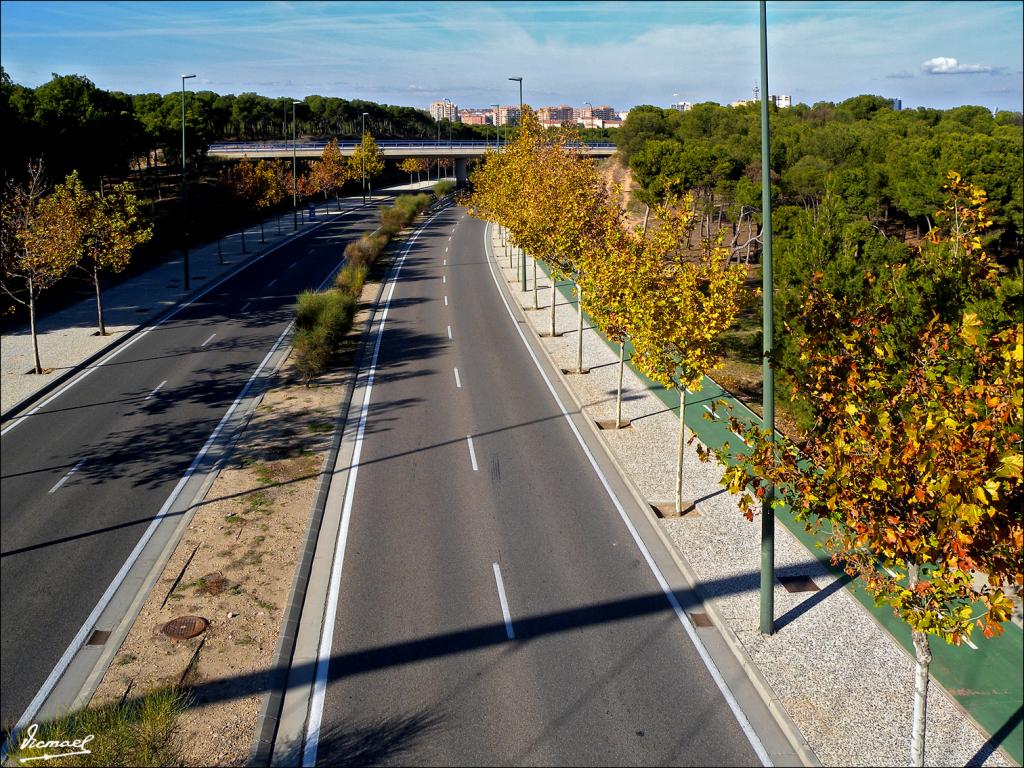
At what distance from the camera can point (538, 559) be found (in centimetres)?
1340

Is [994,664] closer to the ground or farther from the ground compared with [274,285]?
closer to the ground

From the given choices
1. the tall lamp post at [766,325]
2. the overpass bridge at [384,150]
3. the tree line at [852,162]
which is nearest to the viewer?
the tall lamp post at [766,325]

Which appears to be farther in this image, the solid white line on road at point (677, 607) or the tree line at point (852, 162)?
the tree line at point (852, 162)

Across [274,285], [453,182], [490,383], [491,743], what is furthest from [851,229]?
[453,182]

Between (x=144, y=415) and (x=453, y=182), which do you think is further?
(x=453, y=182)

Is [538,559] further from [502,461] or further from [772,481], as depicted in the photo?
[772,481]

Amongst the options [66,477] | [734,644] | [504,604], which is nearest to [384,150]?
[66,477]

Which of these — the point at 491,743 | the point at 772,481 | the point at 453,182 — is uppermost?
the point at 453,182

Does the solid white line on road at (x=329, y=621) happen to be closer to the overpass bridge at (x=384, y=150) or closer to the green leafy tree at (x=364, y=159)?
the overpass bridge at (x=384, y=150)

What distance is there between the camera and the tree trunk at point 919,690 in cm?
787

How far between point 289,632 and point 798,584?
311 inches

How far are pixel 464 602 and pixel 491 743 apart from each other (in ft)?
10.2

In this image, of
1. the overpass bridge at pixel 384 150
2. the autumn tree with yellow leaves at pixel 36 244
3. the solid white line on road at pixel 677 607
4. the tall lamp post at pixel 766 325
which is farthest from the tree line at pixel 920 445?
the overpass bridge at pixel 384 150

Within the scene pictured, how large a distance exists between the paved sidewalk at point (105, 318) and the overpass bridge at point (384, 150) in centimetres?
2807
